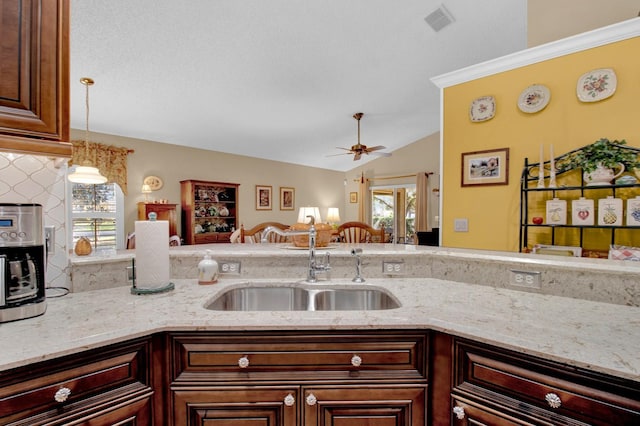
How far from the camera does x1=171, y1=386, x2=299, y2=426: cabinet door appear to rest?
Answer: 101 centimetres

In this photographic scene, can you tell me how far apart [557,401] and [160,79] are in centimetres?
414

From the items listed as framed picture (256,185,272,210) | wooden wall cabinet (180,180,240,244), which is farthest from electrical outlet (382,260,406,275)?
framed picture (256,185,272,210)

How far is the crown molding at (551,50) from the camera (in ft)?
6.97

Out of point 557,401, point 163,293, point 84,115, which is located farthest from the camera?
point 84,115

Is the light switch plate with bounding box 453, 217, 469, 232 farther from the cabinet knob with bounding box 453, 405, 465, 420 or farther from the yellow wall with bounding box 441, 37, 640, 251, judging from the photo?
the cabinet knob with bounding box 453, 405, 465, 420

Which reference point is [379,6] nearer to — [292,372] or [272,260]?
[272,260]

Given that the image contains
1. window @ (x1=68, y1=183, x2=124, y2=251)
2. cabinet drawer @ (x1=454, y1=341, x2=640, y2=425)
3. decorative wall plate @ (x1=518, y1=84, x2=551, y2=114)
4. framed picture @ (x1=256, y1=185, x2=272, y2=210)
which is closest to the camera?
cabinet drawer @ (x1=454, y1=341, x2=640, y2=425)

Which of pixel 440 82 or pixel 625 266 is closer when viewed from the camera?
pixel 625 266

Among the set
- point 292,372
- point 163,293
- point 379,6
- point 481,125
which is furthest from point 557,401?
point 379,6

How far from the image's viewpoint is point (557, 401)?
31.8 inches

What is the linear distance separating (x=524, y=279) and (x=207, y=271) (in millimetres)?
1494

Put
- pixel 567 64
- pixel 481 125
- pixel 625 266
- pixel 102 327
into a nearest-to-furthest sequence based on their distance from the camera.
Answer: pixel 102 327, pixel 625 266, pixel 567 64, pixel 481 125

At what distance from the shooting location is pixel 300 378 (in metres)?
1.03

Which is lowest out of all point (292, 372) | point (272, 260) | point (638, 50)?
point (292, 372)
